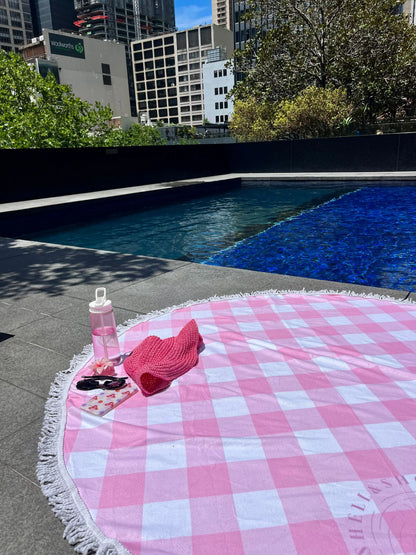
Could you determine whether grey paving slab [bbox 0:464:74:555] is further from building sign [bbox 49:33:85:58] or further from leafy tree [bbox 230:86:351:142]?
building sign [bbox 49:33:85:58]

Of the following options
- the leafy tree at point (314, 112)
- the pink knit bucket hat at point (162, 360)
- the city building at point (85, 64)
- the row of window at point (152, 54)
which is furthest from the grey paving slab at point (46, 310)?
the row of window at point (152, 54)

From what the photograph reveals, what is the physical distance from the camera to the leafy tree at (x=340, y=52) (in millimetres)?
21109

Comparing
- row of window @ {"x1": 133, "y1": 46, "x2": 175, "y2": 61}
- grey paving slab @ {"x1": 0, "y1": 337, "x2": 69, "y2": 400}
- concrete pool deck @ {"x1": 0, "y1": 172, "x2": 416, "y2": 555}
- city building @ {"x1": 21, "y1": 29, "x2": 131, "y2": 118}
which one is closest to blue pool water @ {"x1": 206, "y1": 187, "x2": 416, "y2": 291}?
concrete pool deck @ {"x1": 0, "y1": 172, "x2": 416, "y2": 555}

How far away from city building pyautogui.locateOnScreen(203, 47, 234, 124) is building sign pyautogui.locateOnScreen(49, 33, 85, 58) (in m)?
30.2

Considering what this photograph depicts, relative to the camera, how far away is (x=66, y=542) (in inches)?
57.1

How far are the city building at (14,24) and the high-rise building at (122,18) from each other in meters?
22.9

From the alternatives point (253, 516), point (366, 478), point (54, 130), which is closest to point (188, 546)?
point (253, 516)

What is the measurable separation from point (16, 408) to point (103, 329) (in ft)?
2.16

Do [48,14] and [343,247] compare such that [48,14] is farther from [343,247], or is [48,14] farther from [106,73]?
[343,247]

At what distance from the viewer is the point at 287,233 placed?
8719 mm

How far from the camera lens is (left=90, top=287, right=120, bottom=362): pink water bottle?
2.54 meters

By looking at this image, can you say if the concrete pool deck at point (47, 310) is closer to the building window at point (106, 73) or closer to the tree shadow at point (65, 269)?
the tree shadow at point (65, 269)

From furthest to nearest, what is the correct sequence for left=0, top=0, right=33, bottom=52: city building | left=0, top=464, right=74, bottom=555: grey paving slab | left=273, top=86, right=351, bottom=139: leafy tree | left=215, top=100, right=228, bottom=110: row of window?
left=0, top=0, right=33, bottom=52: city building, left=215, top=100, right=228, bottom=110: row of window, left=273, top=86, right=351, bottom=139: leafy tree, left=0, top=464, right=74, bottom=555: grey paving slab

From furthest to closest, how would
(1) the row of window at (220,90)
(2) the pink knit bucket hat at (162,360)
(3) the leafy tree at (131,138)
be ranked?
1. (1) the row of window at (220,90)
2. (3) the leafy tree at (131,138)
3. (2) the pink knit bucket hat at (162,360)
